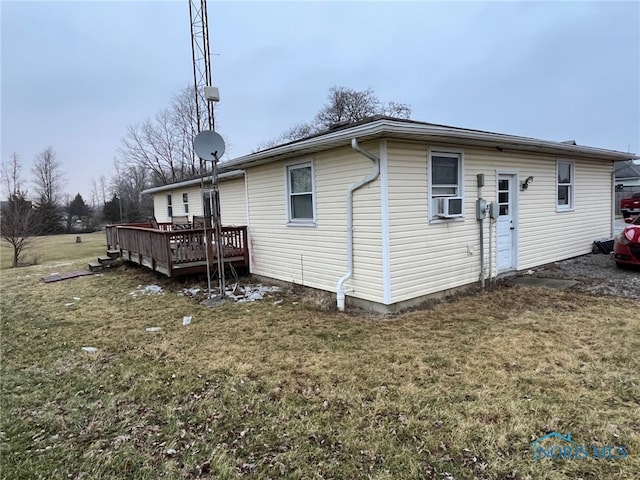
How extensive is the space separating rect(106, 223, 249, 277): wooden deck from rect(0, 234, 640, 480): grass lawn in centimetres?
216

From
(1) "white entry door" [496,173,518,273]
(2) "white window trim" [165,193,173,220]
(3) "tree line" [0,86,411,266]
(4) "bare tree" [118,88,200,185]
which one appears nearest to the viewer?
(1) "white entry door" [496,173,518,273]

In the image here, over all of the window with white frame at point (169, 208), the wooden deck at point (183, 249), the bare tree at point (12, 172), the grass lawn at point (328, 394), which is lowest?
the grass lawn at point (328, 394)

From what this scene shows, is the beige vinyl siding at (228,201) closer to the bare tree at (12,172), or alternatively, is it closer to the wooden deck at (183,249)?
the wooden deck at (183,249)

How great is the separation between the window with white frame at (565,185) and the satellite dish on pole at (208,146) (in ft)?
24.2

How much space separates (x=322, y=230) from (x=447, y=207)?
2064 millimetres

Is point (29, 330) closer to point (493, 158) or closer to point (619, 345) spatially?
point (619, 345)

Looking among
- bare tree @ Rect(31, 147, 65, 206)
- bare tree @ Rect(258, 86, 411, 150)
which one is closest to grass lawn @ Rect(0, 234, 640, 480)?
bare tree @ Rect(258, 86, 411, 150)

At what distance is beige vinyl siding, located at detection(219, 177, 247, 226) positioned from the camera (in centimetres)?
998

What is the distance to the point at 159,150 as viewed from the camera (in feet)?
99.0

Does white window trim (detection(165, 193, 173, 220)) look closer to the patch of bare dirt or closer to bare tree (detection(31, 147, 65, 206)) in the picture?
the patch of bare dirt

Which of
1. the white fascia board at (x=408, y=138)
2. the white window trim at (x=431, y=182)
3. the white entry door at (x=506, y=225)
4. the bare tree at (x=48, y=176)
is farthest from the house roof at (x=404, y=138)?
the bare tree at (x=48, y=176)

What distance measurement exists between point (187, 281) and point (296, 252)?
113 inches

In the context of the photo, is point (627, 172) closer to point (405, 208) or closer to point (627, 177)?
point (627, 177)

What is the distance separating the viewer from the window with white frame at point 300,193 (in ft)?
21.1
